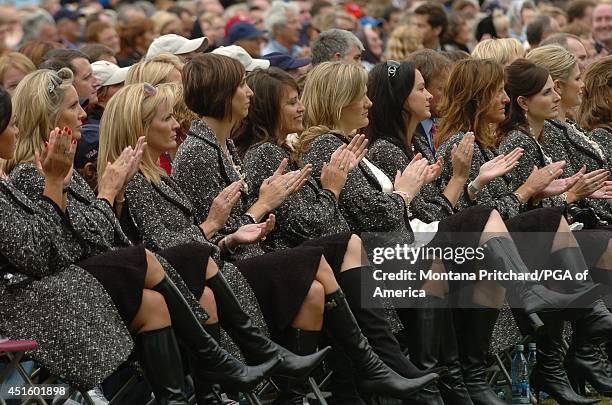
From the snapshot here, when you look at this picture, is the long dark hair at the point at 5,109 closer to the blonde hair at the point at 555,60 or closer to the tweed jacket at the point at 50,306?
the tweed jacket at the point at 50,306

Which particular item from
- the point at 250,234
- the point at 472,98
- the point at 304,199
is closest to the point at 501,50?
the point at 472,98

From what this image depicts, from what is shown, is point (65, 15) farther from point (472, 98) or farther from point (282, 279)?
point (282, 279)

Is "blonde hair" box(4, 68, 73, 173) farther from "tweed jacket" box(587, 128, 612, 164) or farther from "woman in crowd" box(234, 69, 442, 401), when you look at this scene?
"tweed jacket" box(587, 128, 612, 164)

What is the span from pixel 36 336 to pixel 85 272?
0.35 meters

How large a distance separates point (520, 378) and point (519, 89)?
1.77 meters

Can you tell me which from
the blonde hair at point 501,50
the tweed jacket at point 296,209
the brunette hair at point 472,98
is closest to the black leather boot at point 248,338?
the tweed jacket at point 296,209

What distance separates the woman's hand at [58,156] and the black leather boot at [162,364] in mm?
762

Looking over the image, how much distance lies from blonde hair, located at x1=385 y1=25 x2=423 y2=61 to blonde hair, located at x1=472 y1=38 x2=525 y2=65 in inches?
78.7

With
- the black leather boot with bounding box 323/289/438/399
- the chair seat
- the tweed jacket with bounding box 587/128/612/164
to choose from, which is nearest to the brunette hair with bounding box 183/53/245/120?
the black leather boot with bounding box 323/289/438/399

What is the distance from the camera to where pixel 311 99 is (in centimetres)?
796

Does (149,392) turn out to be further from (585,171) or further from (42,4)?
(42,4)

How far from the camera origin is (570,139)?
8.77m

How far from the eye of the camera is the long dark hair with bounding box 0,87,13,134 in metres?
6.11

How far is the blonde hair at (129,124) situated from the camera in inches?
271
